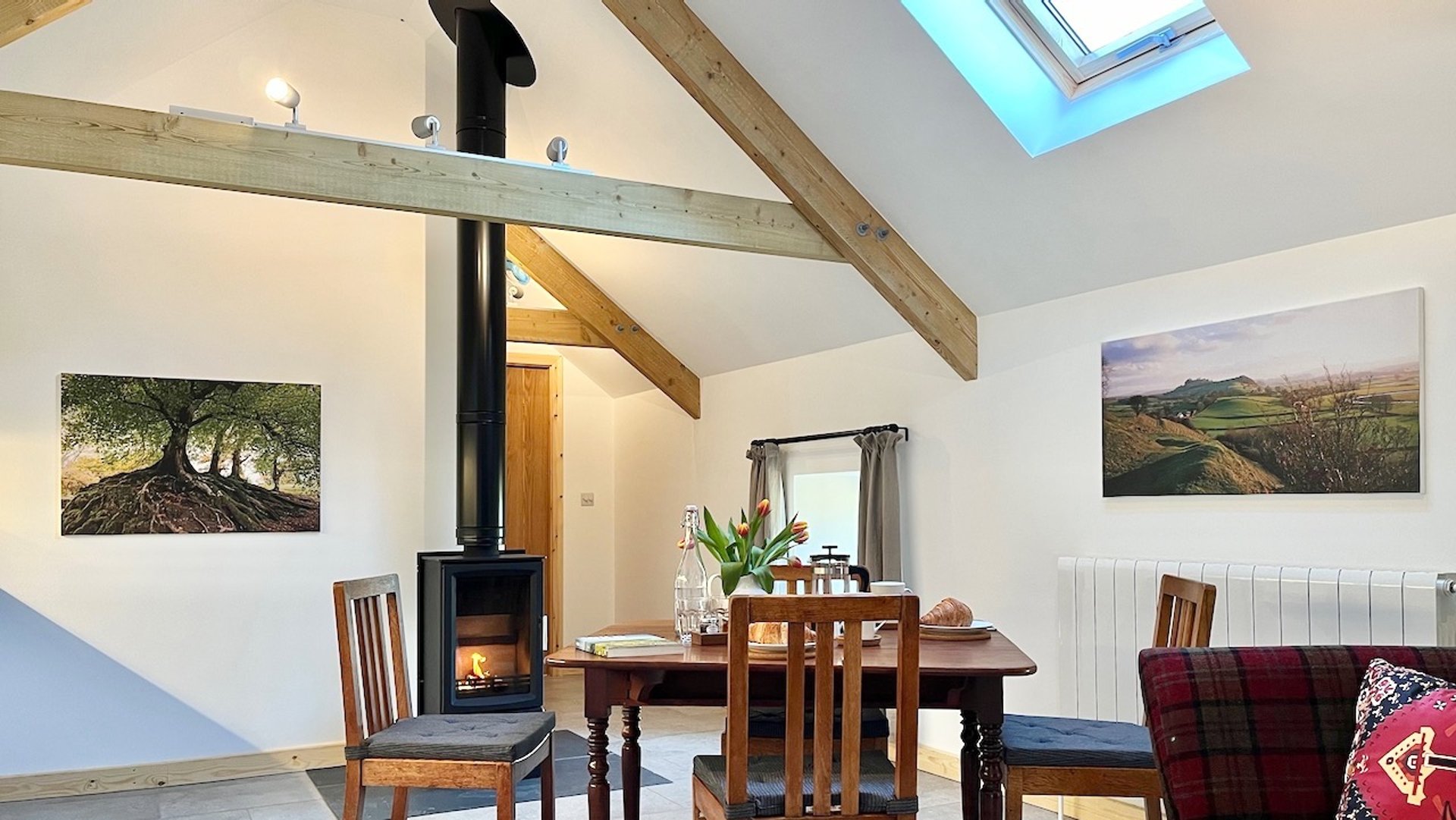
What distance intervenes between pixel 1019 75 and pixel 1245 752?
2.57m

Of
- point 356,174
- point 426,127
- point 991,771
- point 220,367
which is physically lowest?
point 991,771

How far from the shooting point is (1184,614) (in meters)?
3.06

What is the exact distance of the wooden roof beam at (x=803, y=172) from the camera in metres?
4.42

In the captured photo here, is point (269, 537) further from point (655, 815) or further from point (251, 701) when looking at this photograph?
point (655, 815)

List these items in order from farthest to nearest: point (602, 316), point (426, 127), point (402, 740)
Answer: point (602, 316) < point (426, 127) < point (402, 740)

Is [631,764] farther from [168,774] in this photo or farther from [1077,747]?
[168,774]

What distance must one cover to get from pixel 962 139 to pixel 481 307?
2.09 m

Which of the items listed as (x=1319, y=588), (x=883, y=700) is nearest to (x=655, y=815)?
(x=883, y=700)

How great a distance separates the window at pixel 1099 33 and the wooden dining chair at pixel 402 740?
2.65 metres

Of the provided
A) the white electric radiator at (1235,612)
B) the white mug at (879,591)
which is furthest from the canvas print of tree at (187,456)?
the white electric radiator at (1235,612)

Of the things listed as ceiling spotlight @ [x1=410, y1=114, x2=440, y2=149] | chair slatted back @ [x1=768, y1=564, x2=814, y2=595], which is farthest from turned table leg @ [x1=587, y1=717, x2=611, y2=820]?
ceiling spotlight @ [x1=410, y1=114, x2=440, y2=149]

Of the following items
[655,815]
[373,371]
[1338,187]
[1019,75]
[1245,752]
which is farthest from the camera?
[373,371]

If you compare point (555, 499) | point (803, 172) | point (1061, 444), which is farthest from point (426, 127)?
point (555, 499)

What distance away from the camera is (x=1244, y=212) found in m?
3.57
